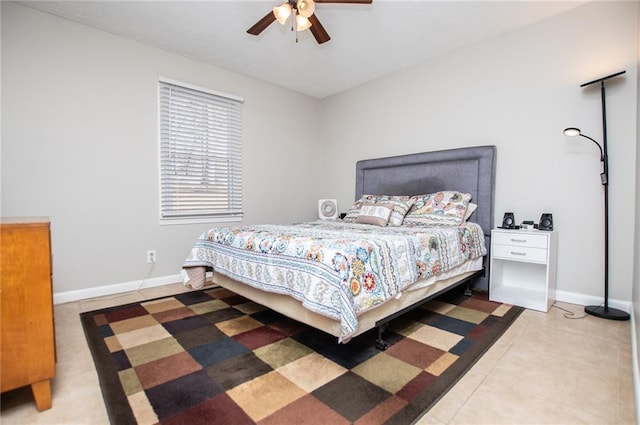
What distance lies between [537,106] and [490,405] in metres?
2.76

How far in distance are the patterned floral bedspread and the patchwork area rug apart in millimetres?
321

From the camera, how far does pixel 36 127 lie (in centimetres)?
267

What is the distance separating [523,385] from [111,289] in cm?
348

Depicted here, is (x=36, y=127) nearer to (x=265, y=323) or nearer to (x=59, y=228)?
(x=59, y=228)

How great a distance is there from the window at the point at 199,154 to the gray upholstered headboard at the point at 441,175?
181 cm

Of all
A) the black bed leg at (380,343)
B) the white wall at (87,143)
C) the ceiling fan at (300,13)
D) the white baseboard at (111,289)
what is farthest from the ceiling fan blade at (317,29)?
the white baseboard at (111,289)

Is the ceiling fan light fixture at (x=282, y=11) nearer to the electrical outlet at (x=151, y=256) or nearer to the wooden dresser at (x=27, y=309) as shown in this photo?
the wooden dresser at (x=27, y=309)

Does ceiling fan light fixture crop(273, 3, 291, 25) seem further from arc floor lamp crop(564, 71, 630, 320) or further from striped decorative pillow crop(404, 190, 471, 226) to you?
arc floor lamp crop(564, 71, 630, 320)

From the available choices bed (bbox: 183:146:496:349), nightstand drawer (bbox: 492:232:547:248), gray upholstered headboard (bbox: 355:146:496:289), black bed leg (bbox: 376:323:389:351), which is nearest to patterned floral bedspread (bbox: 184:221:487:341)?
bed (bbox: 183:146:496:349)

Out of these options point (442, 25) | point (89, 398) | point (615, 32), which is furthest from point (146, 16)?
point (615, 32)

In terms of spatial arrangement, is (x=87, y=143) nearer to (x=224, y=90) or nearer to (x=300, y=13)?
(x=224, y=90)

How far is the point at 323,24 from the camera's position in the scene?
293cm

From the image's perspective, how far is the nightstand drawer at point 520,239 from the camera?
2.55 metres


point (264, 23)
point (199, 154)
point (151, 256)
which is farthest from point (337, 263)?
point (199, 154)
